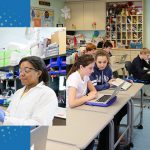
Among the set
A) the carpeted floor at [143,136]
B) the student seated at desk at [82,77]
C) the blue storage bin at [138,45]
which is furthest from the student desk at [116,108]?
the blue storage bin at [138,45]

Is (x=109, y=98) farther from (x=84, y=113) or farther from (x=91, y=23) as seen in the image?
(x=91, y=23)

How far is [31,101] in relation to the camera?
2.46 ft

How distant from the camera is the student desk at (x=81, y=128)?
1.66 m

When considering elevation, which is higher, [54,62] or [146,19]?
[146,19]

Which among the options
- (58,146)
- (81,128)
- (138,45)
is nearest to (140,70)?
(138,45)

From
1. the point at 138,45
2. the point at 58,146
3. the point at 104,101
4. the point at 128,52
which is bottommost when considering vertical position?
the point at 58,146

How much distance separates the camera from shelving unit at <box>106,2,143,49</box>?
8.23 m

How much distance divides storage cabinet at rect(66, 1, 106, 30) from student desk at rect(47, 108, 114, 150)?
6.63 meters

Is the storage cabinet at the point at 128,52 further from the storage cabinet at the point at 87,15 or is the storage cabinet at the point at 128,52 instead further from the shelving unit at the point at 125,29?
the storage cabinet at the point at 87,15

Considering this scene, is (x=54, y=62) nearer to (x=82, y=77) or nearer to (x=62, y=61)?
(x=62, y=61)

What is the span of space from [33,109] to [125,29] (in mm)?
8025

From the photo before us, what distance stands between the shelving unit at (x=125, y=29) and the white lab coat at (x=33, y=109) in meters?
7.70

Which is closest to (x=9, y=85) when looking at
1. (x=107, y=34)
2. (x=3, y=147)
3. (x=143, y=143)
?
(x=3, y=147)

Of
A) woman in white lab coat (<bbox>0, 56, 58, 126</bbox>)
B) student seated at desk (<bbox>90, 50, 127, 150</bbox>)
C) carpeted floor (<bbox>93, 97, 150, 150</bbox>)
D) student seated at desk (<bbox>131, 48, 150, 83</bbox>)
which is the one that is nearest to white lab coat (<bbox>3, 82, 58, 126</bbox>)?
woman in white lab coat (<bbox>0, 56, 58, 126</bbox>)
